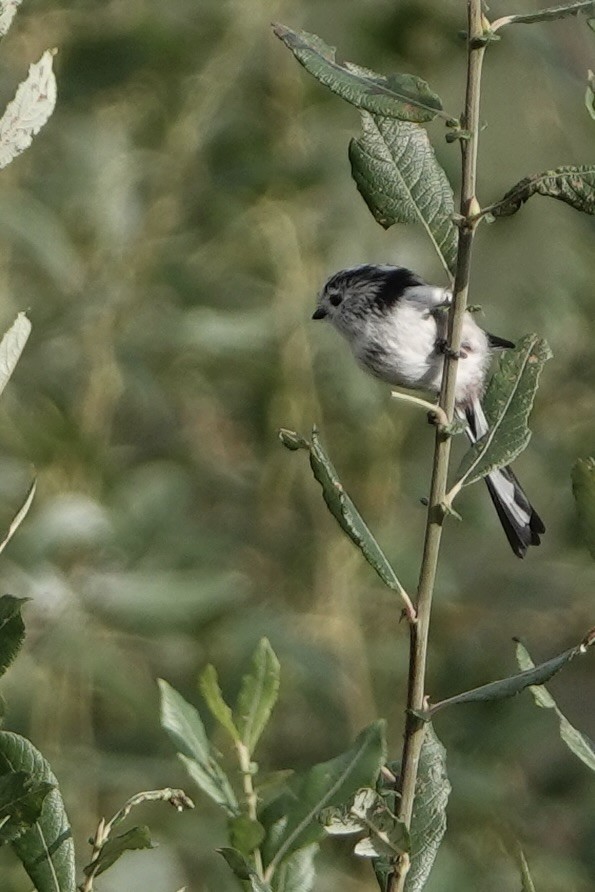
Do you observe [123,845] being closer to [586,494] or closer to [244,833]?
[244,833]

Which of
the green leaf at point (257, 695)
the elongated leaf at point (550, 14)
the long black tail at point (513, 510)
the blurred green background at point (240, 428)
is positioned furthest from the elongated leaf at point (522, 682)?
the blurred green background at point (240, 428)

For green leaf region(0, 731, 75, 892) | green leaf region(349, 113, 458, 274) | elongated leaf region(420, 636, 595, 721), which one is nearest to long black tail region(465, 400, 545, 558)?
green leaf region(349, 113, 458, 274)

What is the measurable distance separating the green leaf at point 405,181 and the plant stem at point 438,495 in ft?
0.55

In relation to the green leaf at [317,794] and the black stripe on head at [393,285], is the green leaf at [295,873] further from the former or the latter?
the black stripe on head at [393,285]

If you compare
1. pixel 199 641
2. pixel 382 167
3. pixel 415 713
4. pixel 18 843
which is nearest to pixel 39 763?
pixel 18 843

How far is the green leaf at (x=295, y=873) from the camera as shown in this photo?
1.15m

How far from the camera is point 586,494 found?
4.01ft

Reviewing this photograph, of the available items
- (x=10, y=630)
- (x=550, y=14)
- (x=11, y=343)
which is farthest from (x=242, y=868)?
(x=550, y=14)

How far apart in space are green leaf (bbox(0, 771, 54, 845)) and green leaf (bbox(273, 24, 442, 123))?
56 centimetres

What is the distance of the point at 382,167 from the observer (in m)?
1.38

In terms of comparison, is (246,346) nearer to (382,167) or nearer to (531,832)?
(531,832)

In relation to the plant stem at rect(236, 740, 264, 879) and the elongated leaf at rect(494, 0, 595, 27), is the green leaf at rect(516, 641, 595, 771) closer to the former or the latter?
the plant stem at rect(236, 740, 264, 879)

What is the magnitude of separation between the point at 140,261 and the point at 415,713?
2709 millimetres

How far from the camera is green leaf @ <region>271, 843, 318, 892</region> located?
1.15 m
